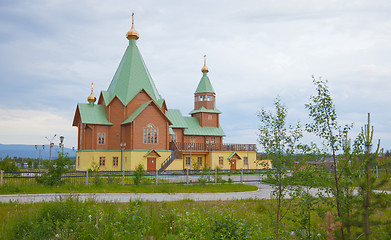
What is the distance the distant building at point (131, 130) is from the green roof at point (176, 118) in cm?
85

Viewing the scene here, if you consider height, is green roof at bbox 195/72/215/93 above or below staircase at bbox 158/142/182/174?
above

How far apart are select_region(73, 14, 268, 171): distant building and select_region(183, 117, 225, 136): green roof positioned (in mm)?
2308

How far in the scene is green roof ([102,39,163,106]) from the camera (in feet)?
123

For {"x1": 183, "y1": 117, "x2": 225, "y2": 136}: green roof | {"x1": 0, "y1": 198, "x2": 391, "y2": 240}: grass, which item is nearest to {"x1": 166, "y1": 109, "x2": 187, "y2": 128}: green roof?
{"x1": 183, "y1": 117, "x2": 225, "y2": 136}: green roof

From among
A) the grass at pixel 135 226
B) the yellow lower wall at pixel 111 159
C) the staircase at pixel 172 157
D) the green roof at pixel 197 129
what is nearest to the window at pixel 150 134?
the yellow lower wall at pixel 111 159

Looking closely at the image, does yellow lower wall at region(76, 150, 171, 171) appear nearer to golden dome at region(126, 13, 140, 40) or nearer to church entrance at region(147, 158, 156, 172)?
church entrance at region(147, 158, 156, 172)

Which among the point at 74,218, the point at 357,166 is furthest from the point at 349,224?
the point at 74,218

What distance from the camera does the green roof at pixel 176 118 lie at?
140ft

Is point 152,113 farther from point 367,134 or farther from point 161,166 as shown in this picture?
point 367,134

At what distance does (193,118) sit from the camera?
153 feet

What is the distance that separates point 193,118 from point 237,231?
41.2 metres

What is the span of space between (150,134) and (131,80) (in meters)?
6.89

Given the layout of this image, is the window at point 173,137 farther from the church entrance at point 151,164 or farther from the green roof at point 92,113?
the green roof at point 92,113

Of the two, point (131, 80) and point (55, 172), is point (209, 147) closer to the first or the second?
point (131, 80)
